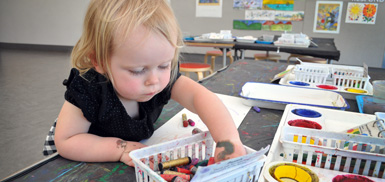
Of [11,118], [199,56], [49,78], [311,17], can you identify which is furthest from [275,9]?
[11,118]

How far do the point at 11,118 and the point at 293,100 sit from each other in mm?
2280

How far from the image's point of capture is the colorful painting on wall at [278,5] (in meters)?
4.61

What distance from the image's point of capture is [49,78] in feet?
12.3

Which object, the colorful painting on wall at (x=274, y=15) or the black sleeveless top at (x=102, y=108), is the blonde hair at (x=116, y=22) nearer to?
the black sleeveless top at (x=102, y=108)

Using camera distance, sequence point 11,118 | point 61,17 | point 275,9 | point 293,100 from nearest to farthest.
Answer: point 293,100 → point 11,118 → point 275,9 → point 61,17

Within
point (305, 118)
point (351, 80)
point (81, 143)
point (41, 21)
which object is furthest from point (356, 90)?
point (41, 21)

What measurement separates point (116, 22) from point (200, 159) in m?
0.32

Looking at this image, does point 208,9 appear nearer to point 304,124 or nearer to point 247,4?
point 247,4

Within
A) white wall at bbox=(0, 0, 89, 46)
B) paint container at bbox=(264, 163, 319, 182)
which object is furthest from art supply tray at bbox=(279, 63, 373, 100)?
white wall at bbox=(0, 0, 89, 46)

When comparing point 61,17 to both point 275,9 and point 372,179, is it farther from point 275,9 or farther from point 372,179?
point 372,179

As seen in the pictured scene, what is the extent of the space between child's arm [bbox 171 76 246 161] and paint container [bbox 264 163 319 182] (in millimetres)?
67

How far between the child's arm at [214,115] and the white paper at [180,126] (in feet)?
0.21

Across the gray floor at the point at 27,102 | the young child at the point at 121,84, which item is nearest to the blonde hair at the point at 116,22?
the young child at the point at 121,84

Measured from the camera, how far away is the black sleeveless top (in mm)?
642
